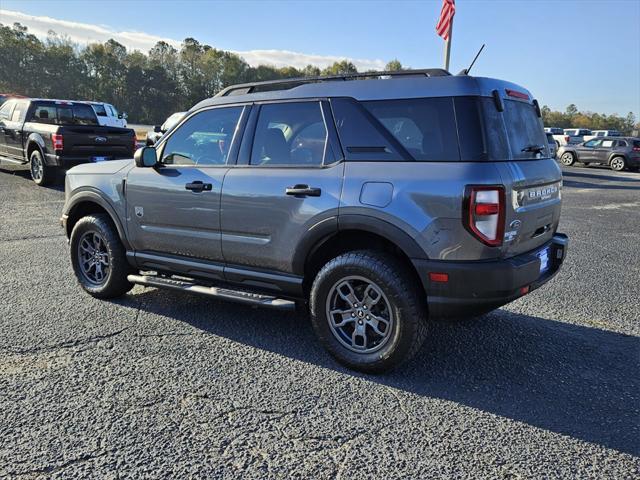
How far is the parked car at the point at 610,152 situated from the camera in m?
23.8

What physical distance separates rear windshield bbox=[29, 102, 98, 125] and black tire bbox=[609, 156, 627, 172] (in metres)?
22.9

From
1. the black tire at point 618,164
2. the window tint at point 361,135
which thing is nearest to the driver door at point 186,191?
the window tint at point 361,135

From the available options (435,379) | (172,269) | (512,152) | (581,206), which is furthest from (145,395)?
(581,206)

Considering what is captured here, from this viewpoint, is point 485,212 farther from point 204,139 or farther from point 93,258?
point 93,258

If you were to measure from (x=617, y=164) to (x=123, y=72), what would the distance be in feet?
208

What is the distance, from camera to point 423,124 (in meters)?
3.21

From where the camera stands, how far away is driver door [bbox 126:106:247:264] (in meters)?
3.99

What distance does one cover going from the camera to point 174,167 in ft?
14.0

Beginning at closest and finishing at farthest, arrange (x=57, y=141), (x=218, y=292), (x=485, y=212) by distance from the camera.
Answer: (x=485, y=212)
(x=218, y=292)
(x=57, y=141)

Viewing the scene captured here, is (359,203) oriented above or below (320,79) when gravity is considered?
below

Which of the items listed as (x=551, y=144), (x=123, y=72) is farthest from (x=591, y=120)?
(x=551, y=144)

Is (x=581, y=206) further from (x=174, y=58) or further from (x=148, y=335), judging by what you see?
(x=174, y=58)

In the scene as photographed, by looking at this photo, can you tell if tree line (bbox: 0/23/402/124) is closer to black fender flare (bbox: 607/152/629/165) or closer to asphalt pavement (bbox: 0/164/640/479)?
black fender flare (bbox: 607/152/629/165)

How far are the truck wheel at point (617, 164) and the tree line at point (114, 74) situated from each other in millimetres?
43044
